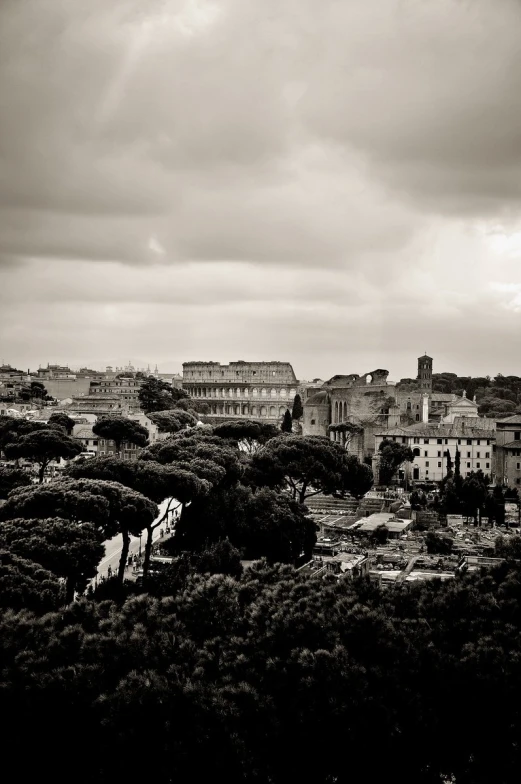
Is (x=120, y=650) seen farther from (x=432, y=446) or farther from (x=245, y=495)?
(x=432, y=446)

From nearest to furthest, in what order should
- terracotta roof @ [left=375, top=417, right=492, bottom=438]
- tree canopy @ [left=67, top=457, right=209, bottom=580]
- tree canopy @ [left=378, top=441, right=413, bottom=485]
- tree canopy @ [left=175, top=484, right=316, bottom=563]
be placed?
tree canopy @ [left=67, top=457, right=209, bottom=580], tree canopy @ [left=175, top=484, right=316, bottom=563], tree canopy @ [left=378, top=441, right=413, bottom=485], terracotta roof @ [left=375, top=417, right=492, bottom=438]

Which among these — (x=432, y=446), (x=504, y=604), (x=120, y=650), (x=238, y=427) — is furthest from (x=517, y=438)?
(x=120, y=650)

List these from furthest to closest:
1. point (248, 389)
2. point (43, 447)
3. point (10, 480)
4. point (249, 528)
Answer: point (248, 389), point (43, 447), point (10, 480), point (249, 528)

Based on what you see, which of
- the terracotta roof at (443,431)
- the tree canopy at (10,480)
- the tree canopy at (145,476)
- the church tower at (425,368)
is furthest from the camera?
the church tower at (425,368)

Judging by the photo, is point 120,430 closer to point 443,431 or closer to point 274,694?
point 443,431

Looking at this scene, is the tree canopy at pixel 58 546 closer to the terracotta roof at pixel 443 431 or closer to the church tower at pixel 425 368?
the terracotta roof at pixel 443 431

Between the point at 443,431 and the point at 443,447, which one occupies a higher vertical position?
the point at 443,431

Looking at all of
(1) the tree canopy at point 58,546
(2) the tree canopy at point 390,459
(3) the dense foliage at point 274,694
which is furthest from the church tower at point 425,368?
(3) the dense foliage at point 274,694

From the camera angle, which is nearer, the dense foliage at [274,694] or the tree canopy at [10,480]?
the dense foliage at [274,694]

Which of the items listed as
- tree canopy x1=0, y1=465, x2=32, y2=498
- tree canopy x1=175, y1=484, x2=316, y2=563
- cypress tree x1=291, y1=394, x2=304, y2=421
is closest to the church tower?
cypress tree x1=291, y1=394, x2=304, y2=421

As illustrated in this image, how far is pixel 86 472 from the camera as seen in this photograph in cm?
2297

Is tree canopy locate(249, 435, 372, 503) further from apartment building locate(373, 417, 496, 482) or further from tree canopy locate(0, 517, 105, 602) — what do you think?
tree canopy locate(0, 517, 105, 602)

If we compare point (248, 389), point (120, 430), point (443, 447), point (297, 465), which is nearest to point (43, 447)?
point (120, 430)

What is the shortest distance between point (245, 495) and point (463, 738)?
17.5 m
